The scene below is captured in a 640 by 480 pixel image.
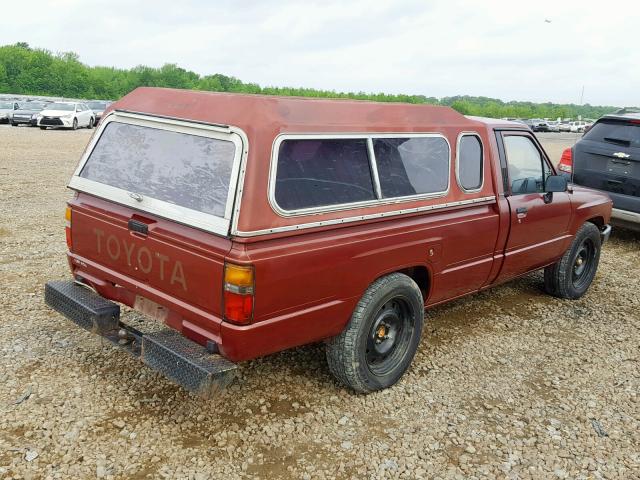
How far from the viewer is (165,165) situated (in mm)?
3518

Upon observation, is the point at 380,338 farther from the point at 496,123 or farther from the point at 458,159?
the point at 496,123

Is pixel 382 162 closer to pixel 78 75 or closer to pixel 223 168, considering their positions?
pixel 223 168

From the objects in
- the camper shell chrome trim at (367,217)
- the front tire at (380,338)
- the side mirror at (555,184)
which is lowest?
the front tire at (380,338)

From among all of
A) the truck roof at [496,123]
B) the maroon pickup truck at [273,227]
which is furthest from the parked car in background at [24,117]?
the truck roof at [496,123]

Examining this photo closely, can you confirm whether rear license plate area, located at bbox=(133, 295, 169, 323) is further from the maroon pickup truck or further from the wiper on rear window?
the wiper on rear window

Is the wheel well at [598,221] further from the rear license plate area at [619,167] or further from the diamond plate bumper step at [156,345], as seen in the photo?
the diamond plate bumper step at [156,345]

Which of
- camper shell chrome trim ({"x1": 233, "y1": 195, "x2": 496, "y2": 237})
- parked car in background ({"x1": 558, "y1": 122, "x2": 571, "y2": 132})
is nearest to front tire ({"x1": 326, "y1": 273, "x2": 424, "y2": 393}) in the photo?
camper shell chrome trim ({"x1": 233, "y1": 195, "x2": 496, "y2": 237})

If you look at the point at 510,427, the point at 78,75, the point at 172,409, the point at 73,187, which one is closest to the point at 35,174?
the point at 73,187

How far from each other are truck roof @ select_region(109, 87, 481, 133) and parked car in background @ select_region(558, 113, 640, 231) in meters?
4.64

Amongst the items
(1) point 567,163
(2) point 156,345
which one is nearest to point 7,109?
(1) point 567,163

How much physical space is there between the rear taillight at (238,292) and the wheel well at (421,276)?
1.51m

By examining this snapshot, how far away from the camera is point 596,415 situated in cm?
390

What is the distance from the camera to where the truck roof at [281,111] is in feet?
10.6

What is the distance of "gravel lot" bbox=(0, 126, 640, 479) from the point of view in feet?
10.5
